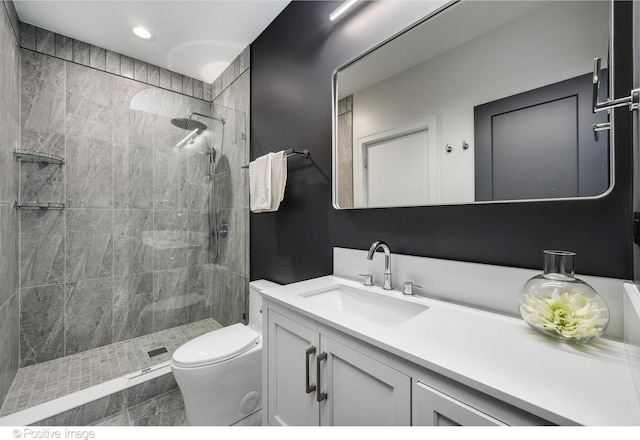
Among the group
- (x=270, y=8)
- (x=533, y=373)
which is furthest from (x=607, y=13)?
(x=270, y=8)

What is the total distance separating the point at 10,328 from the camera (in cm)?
154

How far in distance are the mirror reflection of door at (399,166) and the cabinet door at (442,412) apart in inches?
25.8

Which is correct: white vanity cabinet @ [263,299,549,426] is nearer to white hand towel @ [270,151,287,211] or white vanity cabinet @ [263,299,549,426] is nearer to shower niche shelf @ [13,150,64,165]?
white hand towel @ [270,151,287,211]

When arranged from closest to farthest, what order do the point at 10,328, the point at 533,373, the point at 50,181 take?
the point at 533,373
the point at 10,328
the point at 50,181

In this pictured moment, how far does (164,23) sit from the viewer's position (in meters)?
1.80

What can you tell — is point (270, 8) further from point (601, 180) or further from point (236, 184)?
point (601, 180)

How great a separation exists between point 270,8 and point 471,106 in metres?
1.53

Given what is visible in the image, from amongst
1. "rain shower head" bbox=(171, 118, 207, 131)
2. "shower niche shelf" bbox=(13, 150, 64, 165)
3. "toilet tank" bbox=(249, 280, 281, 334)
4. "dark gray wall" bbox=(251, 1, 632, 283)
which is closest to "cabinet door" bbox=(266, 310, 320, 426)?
"dark gray wall" bbox=(251, 1, 632, 283)

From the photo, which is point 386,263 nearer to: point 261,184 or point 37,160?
point 261,184

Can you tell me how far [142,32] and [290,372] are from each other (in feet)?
8.08

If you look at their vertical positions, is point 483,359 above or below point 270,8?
below

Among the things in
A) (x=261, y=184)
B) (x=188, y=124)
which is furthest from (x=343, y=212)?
(x=188, y=124)

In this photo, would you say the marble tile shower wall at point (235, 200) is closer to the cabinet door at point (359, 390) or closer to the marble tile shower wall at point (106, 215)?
the marble tile shower wall at point (106, 215)

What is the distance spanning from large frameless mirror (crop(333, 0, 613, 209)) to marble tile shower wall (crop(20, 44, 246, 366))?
1.37 meters
